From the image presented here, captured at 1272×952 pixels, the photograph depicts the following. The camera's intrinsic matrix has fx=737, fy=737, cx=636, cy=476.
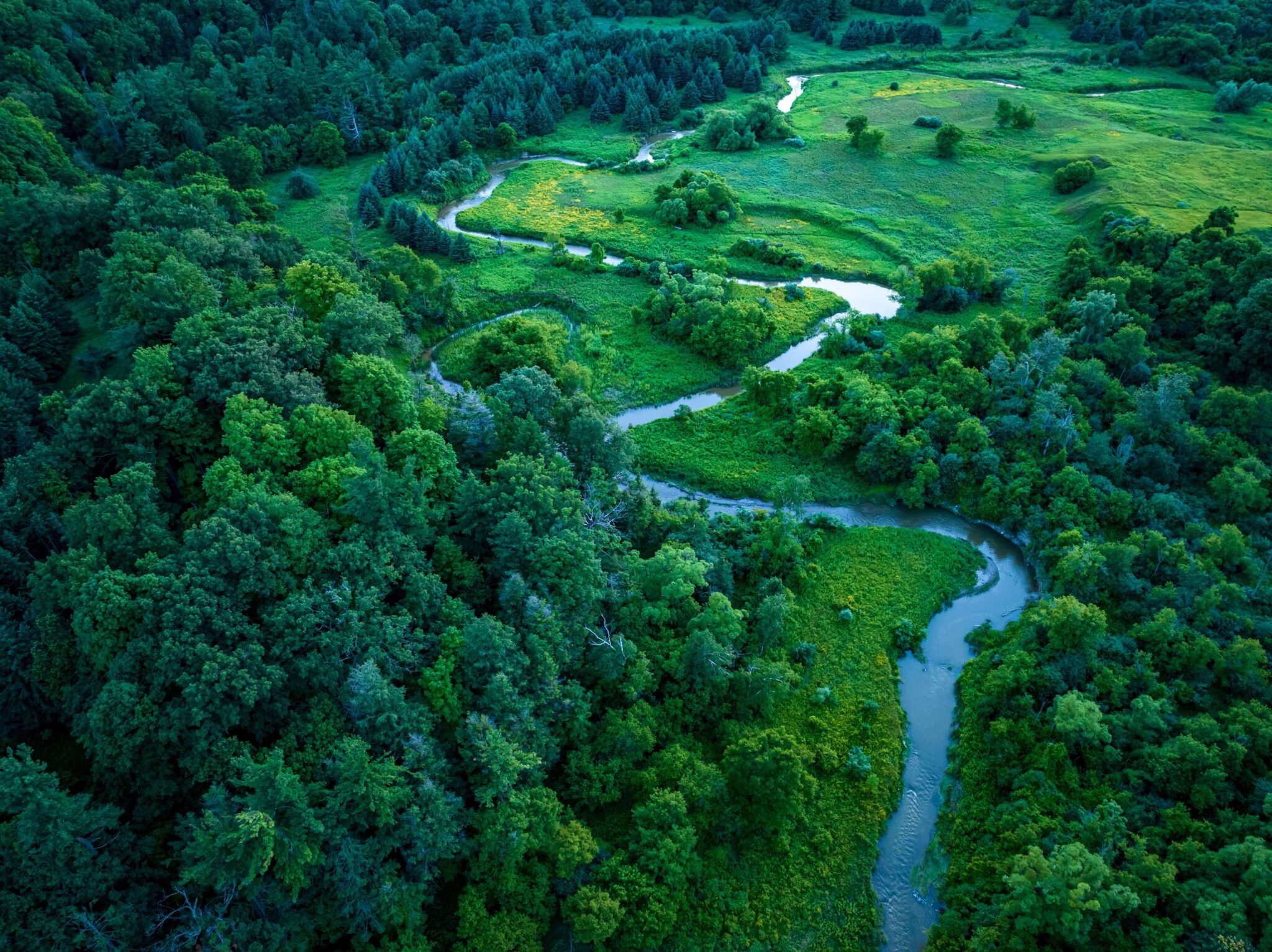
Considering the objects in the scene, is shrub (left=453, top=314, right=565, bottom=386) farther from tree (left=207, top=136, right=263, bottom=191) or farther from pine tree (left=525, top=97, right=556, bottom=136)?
pine tree (left=525, top=97, right=556, bottom=136)

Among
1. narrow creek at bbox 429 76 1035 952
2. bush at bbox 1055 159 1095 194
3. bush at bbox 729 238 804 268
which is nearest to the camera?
narrow creek at bbox 429 76 1035 952

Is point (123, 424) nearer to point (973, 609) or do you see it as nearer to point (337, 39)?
point (973, 609)

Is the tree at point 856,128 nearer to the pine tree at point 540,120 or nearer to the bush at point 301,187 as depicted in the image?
the pine tree at point 540,120

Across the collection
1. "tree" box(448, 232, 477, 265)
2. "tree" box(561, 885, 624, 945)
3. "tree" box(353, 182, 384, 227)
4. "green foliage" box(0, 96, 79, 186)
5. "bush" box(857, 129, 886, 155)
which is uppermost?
"green foliage" box(0, 96, 79, 186)

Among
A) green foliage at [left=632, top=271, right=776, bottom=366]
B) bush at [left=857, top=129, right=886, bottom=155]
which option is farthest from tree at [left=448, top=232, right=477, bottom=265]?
bush at [left=857, top=129, right=886, bottom=155]

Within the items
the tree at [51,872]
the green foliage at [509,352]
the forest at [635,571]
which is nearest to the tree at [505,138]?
the forest at [635,571]

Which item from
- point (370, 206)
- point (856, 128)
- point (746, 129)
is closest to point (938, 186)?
point (856, 128)

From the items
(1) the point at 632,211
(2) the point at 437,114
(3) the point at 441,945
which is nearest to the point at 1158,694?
(3) the point at 441,945
